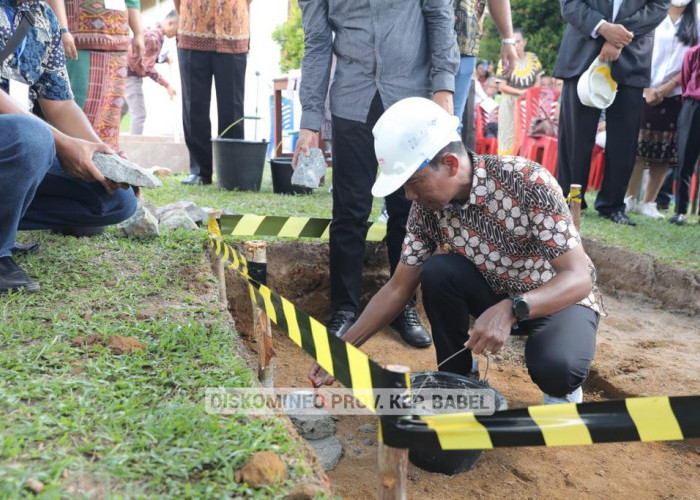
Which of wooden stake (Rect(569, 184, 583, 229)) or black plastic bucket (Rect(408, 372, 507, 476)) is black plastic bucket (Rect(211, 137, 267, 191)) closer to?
wooden stake (Rect(569, 184, 583, 229))

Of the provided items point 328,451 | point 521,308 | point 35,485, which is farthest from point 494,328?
point 35,485

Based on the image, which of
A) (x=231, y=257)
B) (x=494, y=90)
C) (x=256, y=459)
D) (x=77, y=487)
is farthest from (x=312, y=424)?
(x=494, y=90)

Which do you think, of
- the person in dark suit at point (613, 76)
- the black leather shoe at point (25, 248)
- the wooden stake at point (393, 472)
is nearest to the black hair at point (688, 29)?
the person in dark suit at point (613, 76)

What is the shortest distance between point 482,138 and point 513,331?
7906 mm

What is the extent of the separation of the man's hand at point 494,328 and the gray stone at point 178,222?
8.33 ft

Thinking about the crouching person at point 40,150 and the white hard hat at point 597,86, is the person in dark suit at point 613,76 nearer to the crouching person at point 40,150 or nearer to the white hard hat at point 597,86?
the white hard hat at point 597,86

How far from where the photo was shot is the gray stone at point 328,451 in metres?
2.84

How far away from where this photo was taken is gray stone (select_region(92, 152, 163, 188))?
327cm

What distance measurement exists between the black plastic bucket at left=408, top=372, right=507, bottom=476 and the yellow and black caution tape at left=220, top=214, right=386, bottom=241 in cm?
165

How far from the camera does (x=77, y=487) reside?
1.60m

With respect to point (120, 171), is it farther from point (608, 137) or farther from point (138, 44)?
point (608, 137)

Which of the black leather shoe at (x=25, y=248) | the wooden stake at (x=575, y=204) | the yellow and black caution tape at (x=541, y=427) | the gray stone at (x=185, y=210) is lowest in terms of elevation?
the gray stone at (x=185, y=210)

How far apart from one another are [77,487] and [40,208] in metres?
2.28

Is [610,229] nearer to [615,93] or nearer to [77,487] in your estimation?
[615,93]
